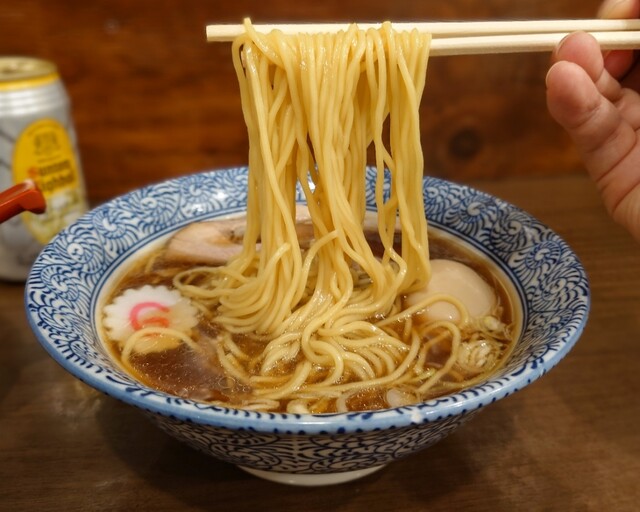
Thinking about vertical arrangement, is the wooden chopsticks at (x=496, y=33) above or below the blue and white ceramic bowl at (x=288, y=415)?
above

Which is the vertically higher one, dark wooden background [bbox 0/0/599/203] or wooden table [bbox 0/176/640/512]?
dark wooden background [bbox 0/0/599/203]

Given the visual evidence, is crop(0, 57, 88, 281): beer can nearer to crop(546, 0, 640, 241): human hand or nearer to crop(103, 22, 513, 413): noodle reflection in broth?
crop(103, 22, 513, 413): noodle reflection in broth

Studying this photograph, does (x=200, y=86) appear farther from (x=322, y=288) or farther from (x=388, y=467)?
(x=388, y=467)

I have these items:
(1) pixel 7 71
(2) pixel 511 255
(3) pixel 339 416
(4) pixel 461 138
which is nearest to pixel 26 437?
(3) pixel 339 416

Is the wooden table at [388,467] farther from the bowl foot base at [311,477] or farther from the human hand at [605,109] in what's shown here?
the human hand at [605,109]

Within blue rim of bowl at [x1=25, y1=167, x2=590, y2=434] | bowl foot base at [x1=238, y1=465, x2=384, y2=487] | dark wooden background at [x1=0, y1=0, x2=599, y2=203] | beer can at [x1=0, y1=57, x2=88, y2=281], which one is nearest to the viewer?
blue rim of bowl at [x1=25, y1=167, x2=590, y2=434]

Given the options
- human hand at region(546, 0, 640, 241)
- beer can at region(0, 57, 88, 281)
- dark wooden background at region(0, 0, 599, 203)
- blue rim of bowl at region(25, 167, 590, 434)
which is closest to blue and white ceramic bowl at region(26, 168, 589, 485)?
blue rim of bowl at region(25, 167, 590, 434)

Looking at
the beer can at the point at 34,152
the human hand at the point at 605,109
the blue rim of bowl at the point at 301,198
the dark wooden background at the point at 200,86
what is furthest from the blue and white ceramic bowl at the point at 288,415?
the dark wooden background at the point at 200,86
